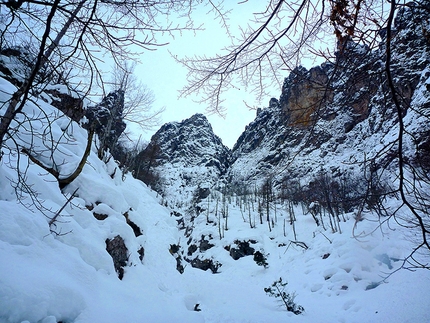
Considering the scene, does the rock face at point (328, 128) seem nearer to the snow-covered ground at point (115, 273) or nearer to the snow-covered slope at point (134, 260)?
the snow-covered slope at point (134, 260)

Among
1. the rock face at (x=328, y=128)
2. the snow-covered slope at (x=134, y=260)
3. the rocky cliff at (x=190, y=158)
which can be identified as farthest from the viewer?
the rocky cliff at (x=190, y=158)

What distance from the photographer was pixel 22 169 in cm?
384

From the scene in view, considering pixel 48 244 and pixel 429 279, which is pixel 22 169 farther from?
pixel 429 279

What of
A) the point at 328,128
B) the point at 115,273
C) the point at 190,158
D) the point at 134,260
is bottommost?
the point at 115,273

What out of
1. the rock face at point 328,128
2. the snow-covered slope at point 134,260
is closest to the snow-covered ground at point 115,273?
the snow-covered slope at point 134,260

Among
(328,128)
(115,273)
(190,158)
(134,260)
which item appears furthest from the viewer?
(190,158)

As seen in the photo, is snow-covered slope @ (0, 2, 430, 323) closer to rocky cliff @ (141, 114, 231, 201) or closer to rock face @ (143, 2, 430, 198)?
rock face @ (143, 2, 430, 198)

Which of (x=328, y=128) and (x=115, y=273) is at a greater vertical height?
(x=328, y=128)

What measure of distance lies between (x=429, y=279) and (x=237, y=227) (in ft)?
55.0

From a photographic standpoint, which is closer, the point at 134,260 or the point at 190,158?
the point at 134,260

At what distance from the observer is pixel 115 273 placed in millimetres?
4328

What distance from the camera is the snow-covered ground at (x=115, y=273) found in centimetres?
256

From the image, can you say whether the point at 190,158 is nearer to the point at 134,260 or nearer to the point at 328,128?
the point at 134,260

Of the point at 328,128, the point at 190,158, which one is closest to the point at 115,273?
the point at 328,128
